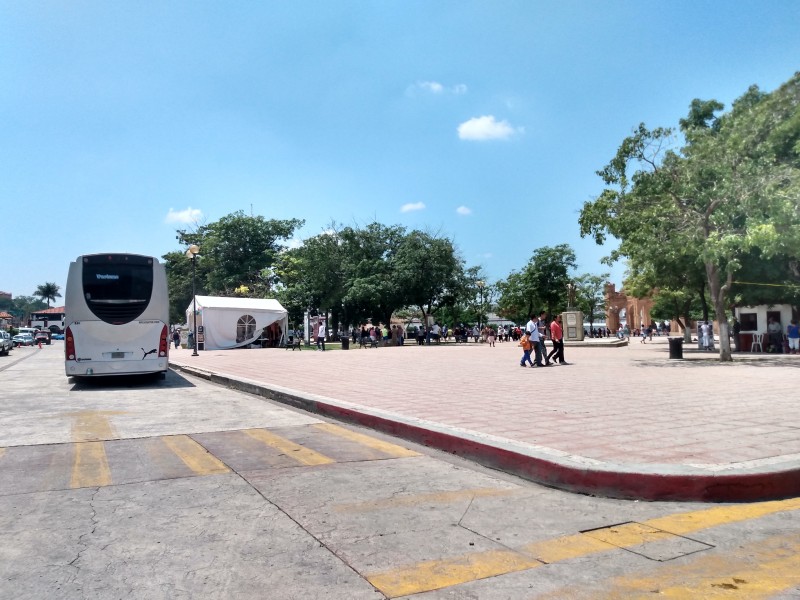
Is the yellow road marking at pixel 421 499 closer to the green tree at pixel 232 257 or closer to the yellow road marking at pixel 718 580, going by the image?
the yellow road marking at pixel 718 580

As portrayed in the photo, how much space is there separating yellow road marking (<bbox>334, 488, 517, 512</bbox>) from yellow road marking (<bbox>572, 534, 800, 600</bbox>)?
A: 1.93 meters

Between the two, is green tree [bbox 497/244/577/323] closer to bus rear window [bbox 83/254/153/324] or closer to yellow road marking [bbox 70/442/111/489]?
bus rear window [bbox 83/254/153/324]

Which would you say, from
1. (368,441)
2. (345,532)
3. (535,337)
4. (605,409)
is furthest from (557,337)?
(345,532)

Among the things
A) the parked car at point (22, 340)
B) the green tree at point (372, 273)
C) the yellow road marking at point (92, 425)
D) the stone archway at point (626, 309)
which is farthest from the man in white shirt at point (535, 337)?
the stone archway at point (626, 309)

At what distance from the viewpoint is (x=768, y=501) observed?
534 cm

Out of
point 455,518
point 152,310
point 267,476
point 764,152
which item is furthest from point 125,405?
point 764,152

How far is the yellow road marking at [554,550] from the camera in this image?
3.70 meters

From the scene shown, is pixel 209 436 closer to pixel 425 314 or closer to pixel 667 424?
pixel 667 424

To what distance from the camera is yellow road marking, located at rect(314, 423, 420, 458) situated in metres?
7.46

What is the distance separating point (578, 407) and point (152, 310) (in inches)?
441

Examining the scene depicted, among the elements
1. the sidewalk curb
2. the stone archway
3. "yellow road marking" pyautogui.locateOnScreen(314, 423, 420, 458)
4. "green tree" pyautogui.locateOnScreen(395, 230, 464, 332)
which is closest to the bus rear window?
"yellow road marking" pyautogui.locateOnScreen(314, 423, 420, 458)

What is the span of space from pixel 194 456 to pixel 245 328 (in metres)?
34.3

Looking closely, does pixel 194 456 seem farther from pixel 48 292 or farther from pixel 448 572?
pixel 48 292

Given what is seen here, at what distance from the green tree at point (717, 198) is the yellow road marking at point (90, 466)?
1612 cm
